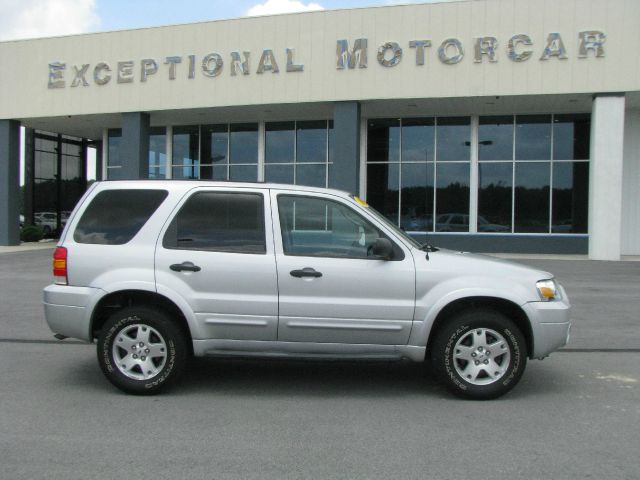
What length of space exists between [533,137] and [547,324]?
19215 millimetres

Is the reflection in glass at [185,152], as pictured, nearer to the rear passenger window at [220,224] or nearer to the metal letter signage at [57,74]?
the metal letter signage at [57,74]

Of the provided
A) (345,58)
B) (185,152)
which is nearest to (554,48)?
(345,58)

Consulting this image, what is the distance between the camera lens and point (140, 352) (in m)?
5.21

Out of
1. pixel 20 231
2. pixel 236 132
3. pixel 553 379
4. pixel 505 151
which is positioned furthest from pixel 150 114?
pixel 553 379

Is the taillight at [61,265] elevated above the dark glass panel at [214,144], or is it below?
below

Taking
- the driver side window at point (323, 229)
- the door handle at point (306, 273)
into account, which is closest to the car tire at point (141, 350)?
the door handle at point (306, 273)

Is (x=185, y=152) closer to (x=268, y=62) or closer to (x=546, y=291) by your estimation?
(x=268, y=62)

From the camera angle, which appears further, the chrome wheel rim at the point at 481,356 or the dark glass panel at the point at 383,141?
the dark glass panel at the point at 383,141

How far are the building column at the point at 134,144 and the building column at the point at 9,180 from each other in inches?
206

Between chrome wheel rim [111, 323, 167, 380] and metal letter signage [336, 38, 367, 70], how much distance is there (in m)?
17.1

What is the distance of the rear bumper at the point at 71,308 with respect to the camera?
205 inches

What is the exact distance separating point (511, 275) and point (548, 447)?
1.53m

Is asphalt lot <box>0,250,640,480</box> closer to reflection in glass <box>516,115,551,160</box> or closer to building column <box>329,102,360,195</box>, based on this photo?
building column <box>329,102,360,195</box>

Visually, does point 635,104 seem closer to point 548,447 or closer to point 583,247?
point 583,247
